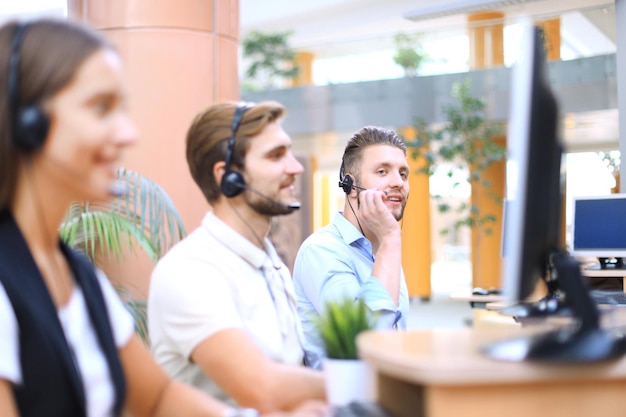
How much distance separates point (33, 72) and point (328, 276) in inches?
56.6

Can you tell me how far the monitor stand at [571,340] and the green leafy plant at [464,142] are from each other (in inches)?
395

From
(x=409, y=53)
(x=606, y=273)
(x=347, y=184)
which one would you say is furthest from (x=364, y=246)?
(x=409, y=53)

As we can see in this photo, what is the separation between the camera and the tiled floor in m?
11.6

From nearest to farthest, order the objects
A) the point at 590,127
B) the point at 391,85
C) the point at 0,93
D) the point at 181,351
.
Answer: the point at 0,93 < the point at 181,351 < the point at 590,127 < the point at 391,85

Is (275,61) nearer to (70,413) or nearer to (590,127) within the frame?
(590,127)

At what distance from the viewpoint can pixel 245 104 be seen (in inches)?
78.0

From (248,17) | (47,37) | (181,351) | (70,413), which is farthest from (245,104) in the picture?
(248,17)

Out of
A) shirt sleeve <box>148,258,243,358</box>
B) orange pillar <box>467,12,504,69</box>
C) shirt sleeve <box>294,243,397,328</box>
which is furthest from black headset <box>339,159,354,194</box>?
orange pillar <box>467,12,504,69</box>

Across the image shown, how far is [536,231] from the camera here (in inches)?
62.1

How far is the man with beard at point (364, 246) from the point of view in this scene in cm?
242

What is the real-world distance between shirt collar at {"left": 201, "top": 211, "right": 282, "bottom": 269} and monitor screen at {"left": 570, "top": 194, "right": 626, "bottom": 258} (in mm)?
3741

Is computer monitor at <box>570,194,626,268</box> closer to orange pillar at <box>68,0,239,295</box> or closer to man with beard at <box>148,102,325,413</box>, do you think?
orange pillar at <box>68,0,239,295</box>

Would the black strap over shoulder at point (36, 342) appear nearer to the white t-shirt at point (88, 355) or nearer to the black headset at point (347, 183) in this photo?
the white t-shirt at point (88, 355)

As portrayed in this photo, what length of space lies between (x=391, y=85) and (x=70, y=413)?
1174 cm
